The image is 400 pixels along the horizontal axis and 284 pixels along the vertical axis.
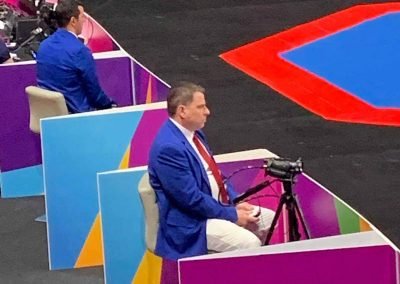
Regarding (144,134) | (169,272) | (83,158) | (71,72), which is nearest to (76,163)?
(83,158)

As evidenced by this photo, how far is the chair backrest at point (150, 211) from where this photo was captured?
5.07 meters

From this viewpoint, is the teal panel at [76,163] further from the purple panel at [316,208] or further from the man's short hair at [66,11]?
the purple panel at [316,208]

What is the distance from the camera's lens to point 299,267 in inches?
170

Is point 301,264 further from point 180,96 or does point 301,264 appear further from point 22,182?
point 22,182

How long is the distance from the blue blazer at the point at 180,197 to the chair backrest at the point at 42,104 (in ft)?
5.62

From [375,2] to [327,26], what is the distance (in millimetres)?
1105

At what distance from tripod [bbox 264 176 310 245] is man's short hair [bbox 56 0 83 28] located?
86.1 inches

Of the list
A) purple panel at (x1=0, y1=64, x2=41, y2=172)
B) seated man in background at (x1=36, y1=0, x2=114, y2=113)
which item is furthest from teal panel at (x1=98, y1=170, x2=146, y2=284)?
purple panel at (x1=0, y1=64, x2=41, y2=172)

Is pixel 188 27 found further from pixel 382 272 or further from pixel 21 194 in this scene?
pixel 382 272

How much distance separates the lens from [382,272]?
433 cm

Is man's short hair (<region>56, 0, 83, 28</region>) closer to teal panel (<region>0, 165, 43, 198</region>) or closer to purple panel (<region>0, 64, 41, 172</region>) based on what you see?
purple panel (<region>0, 64, 41, 172</region>)

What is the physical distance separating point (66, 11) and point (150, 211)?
193cm

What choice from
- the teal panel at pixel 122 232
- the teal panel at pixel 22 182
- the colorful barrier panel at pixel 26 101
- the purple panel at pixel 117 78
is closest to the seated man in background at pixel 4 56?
the colorful barrier panel at pixel 26 101

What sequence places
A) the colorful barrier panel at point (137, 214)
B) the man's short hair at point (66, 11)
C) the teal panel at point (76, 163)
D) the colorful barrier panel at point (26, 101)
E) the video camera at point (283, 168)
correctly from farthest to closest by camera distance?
the colorful barrier panel at point (26, 101) → the man's short hair at point (66, 11) → the teal panel at point (76, 163) → the colorful barrier panel at point (137, 214) → the video camera at point (283, 168)
